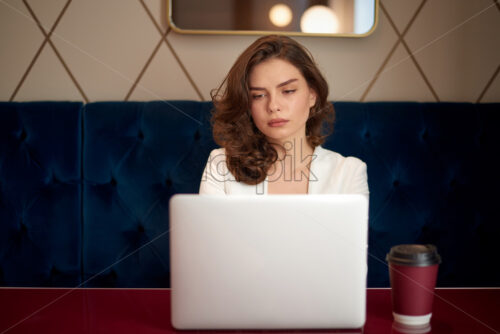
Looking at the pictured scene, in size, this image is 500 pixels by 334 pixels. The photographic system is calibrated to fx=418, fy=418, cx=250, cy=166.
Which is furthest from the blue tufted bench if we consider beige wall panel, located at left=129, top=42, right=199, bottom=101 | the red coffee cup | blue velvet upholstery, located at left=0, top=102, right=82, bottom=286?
the red coffee cup

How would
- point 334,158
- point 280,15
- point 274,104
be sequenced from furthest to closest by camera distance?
point 280,15
point 334,158
point 274,104

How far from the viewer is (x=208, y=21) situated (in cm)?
139

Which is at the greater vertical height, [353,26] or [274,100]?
[353,26]

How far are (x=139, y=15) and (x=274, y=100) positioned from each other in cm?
64

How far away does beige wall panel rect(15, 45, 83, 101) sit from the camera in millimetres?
1412

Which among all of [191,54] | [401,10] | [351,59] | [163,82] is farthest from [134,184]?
[401,10]

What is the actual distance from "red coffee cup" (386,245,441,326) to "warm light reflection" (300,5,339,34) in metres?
0.96

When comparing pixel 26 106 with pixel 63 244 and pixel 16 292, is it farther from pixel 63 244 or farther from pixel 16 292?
pixel 16 292

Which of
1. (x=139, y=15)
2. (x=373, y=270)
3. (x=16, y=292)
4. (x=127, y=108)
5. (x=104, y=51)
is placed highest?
(x=139, y=15)

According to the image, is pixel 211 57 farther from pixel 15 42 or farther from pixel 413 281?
pixel 413 281

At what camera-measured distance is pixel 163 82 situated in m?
1.42

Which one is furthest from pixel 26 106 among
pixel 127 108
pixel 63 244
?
pixel 63 244

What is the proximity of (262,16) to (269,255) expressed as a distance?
1020mm

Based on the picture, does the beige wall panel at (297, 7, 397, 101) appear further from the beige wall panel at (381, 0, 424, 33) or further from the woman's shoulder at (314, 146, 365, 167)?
the woman's shoulder at (314, 146, 365, 167)
